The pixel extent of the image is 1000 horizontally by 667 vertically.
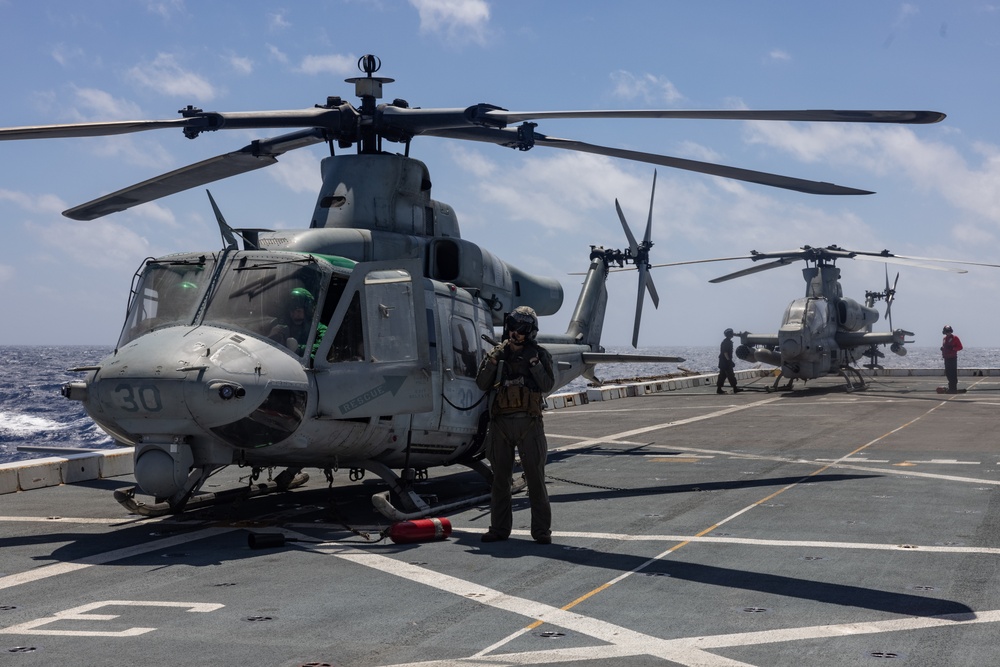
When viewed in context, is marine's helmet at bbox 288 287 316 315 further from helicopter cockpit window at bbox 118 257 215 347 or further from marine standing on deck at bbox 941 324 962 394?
marine standing on deck at bbox 941 324 962 394

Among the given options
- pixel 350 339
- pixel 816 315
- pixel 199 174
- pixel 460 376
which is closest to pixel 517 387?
pixel 350 339

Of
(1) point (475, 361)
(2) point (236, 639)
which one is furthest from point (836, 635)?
(1) point (475, 361)

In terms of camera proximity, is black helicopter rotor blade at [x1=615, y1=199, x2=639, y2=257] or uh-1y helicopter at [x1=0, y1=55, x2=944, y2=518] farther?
black helicopter rotor blade at [x1=615, y1=199, x2=639, y2=257]

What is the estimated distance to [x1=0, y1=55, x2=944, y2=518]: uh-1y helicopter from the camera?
9.06 metres

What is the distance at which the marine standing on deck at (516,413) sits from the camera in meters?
9.34

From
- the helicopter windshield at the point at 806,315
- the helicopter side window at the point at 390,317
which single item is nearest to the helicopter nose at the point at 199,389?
the helicopter side window at the point at 390,317

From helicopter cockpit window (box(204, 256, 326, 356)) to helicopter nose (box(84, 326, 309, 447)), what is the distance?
0.76 ft

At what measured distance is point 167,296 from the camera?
398 inches

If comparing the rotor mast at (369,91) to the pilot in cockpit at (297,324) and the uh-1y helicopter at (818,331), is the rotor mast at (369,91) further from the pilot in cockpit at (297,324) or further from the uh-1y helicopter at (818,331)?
the uh-1y helicopter at (818,331)

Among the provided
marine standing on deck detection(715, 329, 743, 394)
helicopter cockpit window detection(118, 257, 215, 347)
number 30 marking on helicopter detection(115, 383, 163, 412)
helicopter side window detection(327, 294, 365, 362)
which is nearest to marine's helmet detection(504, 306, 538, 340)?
helicopter side window detection(327, 294, 365, 362)

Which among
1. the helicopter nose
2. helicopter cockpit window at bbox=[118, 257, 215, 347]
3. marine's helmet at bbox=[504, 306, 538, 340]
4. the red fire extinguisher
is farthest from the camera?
helicopter cockpit window at bbox=[118, 257, 215, 347]

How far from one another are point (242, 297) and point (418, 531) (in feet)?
8.94

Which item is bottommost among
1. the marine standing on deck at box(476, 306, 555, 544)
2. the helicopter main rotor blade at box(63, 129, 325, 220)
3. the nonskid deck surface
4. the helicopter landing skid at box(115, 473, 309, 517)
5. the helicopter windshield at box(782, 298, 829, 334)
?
the nonskid deck surface

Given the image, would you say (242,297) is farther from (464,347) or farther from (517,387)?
(464,347)
